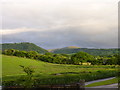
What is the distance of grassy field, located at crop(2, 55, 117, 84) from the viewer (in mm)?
9770

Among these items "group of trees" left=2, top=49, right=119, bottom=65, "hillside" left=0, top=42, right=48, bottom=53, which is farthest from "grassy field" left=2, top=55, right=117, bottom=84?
"hillside" left=0, top=42, right=48, bottom=53

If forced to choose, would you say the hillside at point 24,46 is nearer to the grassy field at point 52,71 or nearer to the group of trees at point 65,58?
the group of trees at point 65,58

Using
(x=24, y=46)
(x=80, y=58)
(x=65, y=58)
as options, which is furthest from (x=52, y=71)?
(x=24, y=46)

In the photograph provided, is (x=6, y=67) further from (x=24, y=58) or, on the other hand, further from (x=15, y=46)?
(x=15, y=46)

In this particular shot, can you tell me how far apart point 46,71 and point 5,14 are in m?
4.49

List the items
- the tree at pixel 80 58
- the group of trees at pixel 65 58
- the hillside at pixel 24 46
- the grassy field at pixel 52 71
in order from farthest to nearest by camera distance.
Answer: the tree at pixel 80 58
the hillside at pixel 24 46
the group of trees at pixel 65 58
the grassy field at pixel 52 71

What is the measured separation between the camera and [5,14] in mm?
11070

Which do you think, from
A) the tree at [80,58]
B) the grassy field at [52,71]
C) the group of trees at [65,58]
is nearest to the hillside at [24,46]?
the group of trees at [65,58]

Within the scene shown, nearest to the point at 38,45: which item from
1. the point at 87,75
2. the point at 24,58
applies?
the point at 24,58

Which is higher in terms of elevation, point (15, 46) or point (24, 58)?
point (15, 46)

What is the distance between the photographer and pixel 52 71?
36.2 ft

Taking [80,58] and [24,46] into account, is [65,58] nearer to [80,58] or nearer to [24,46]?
[80,58]

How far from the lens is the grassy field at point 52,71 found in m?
9.77

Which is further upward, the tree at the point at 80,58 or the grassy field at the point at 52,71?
the tree at the point at 80,58
